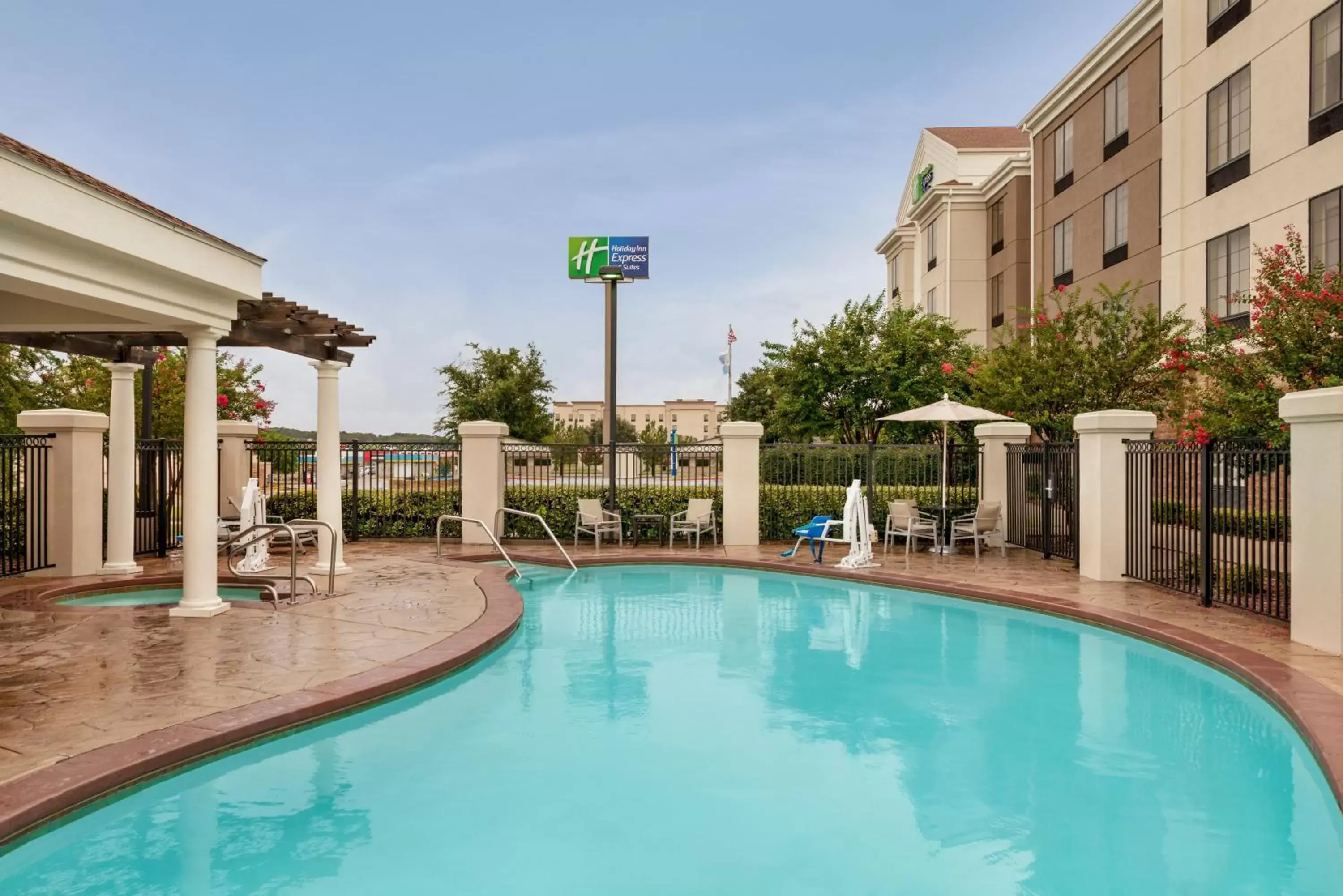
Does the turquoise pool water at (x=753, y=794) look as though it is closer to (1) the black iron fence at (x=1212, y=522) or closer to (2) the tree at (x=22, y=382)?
(1) the black iron fence at (x=1212, y=522)

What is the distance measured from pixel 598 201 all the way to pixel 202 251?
1262 inches

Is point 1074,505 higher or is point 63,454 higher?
point 63,454

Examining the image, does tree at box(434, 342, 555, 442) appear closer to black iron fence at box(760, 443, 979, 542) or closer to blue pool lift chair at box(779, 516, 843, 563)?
black iron fence at box(760, 443, 979, 542)

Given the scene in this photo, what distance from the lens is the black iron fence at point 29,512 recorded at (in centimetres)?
1120

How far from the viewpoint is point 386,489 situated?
1714 cm

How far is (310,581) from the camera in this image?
9.90 metres

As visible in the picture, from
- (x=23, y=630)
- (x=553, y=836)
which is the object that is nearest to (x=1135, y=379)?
(x=553, y=836)

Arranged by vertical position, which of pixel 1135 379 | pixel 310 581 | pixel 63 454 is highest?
pixel 1135 379

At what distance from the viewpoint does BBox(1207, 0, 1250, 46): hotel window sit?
16797 millimetres

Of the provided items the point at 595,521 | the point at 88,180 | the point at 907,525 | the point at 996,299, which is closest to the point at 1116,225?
the point at 996,299

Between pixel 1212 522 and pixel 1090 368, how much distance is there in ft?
25.9

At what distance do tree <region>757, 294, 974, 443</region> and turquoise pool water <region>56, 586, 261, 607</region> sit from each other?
58.8ft

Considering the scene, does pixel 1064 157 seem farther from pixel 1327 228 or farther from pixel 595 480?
pixel 595 480

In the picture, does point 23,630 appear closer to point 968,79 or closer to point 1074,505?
point 1074,505
